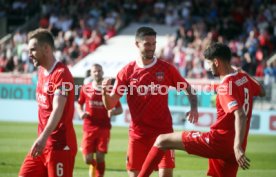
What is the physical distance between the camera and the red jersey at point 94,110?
1309 centimetres

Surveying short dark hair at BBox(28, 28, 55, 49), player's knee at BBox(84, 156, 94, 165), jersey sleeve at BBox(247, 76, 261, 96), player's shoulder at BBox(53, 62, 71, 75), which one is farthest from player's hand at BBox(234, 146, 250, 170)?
player's knee at BBox(84, 156, 94, 165)

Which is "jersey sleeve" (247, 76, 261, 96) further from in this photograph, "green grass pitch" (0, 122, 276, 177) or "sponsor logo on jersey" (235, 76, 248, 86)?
"green grass pitch" (0, 122, 276, 177)

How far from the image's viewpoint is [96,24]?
3381 cm

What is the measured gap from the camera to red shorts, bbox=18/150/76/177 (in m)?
7.61

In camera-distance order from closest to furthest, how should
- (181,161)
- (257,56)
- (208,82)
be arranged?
(181,161) → (208,82) → (257,56)

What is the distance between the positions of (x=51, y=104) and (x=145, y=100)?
229 centimetres

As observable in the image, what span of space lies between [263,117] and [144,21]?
13.2m

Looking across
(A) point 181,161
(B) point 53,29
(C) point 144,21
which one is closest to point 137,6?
(C) point 144,21

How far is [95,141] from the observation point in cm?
1300

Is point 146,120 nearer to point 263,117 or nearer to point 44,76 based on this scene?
point 44,76

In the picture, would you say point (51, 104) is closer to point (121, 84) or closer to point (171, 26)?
point (121, 84)

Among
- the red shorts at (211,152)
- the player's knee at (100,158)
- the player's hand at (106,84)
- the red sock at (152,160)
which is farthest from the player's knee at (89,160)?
the red shorts at (211,152)

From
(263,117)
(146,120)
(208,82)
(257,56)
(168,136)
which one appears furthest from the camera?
(257,56)

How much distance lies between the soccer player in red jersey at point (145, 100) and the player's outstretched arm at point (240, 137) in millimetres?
1794
